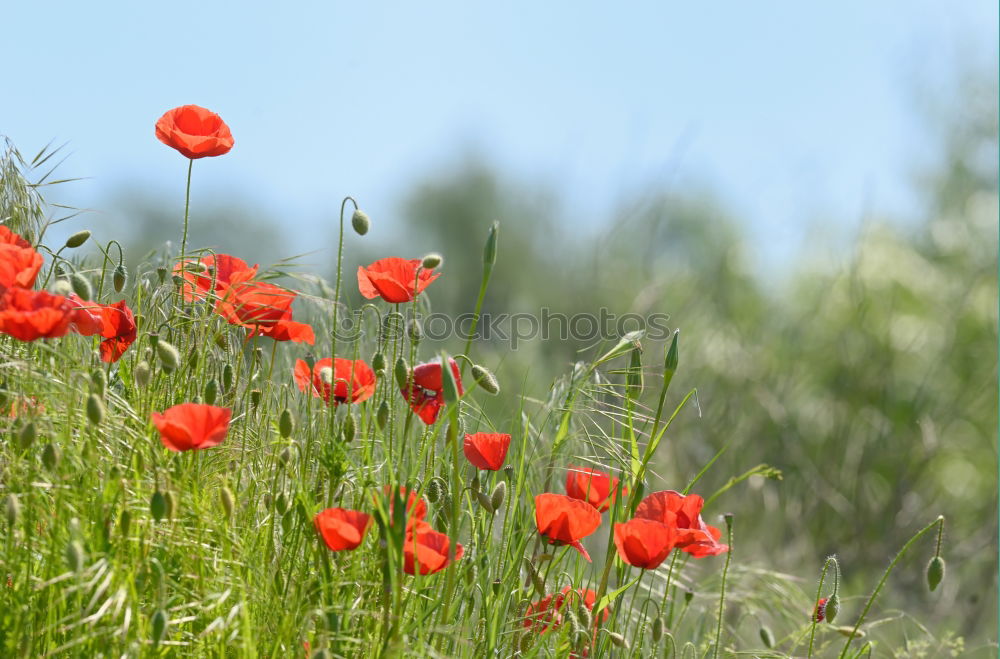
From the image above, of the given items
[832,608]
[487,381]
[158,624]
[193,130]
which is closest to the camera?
[158,624]

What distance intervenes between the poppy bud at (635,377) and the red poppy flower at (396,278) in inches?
11.4

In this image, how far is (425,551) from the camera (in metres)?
1.08

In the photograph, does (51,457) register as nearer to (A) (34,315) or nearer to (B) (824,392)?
(A) (34,315)

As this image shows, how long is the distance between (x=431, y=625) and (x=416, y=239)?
594 inches

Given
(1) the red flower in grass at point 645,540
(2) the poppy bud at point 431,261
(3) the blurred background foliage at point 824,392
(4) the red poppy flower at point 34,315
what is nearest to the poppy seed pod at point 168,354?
(4) the red poppy flower at point 34,315

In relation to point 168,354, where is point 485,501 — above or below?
below

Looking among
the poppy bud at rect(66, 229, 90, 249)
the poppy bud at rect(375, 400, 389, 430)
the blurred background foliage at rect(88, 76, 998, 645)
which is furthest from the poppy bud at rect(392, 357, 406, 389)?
the blurred background foliage at rect(88, 76, 998, 645)

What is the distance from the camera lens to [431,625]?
122 centimetres

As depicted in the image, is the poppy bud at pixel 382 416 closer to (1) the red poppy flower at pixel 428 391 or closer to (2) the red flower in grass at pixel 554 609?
(1) the red poppy flower at pixel 428 391

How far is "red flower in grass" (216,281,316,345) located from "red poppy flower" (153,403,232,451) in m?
0.28

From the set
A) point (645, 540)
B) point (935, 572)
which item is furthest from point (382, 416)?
point (935, 572)

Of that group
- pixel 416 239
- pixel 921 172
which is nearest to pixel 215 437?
pixel 921 172

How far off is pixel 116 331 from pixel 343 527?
0.57 metres

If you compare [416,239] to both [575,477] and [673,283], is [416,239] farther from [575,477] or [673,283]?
[575,477]
